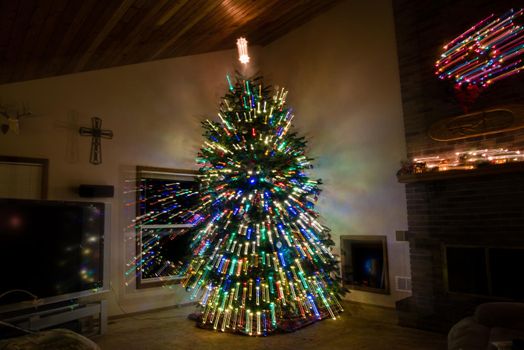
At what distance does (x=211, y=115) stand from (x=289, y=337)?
3291mm

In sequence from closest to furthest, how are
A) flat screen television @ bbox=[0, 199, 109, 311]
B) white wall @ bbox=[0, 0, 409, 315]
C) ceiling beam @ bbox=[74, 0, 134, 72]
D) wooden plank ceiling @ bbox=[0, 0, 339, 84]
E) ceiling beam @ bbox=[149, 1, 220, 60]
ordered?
wooden plank ceiling @ bbox=[0, 0, 339, 84], ceiling beam @ bbox=[74, 0, 134, 72], flat screen television @ bbox=[0, 199, 109, 311], ceiling beam @ bbox=[149, 1, 220, 60], white wall @ bbox=[0, 0, 409, 315]

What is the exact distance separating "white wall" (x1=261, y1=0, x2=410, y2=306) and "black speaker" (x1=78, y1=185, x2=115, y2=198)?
2.76 meters

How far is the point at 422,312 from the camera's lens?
3816 mm

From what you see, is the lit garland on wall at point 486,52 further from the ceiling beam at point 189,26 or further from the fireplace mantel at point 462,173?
the ceiling beam at point 189,26

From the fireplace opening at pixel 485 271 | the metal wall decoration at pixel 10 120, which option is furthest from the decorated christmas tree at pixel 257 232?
the metal wall decoration at pixel 10 120

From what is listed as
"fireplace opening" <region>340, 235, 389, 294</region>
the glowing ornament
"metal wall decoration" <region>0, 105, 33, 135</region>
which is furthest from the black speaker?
the glowing ornament

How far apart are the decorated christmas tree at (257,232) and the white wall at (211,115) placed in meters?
0.89

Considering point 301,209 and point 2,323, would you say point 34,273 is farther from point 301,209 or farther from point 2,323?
point 301,209

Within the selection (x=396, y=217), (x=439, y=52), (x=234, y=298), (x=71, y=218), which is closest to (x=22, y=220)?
(x=71, y=218)

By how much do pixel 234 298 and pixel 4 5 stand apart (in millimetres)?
3003

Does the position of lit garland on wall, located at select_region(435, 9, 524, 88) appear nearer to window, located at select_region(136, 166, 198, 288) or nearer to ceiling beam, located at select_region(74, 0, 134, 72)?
ceiling beam, located at select_region(74, 0, 134, 72)

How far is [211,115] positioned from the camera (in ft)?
18.2

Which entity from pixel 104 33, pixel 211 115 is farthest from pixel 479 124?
pixel 104 33

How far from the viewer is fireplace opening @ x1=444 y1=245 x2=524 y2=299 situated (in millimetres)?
3387
